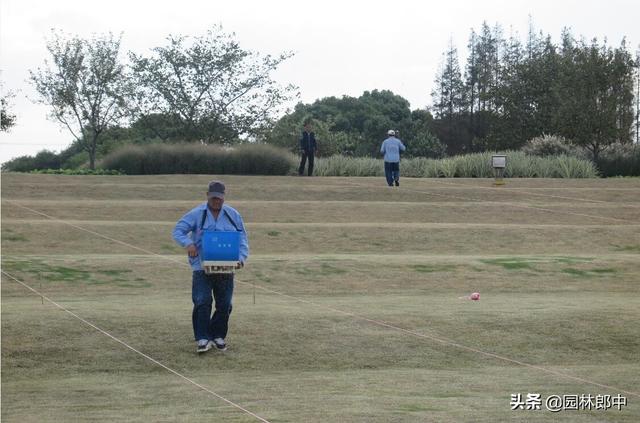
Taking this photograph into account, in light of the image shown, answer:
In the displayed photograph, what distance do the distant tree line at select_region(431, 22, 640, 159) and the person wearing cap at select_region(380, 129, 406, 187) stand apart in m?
16.5

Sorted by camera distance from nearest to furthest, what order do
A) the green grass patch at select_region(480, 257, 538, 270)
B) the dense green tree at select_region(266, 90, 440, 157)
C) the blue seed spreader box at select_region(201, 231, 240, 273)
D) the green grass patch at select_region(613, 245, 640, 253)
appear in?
the blue seed spreader box at select_region(201, 231, 240, 273), the green grass patch at select_region(480, 257, 538, 270), the green grass patch at select_region(613, 245, 640, 253), the dense green tree at select_region(266, 90, 440, 157)

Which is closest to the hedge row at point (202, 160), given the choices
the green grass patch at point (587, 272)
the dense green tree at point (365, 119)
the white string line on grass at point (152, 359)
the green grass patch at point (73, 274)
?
the green grass patch at point (73, 274)

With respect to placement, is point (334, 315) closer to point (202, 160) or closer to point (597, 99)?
point (202, 160)

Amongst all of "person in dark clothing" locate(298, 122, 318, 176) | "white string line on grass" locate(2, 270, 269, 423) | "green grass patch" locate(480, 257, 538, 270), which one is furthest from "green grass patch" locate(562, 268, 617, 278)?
"person in dark clothing" locate(298, 122, 318, 176)

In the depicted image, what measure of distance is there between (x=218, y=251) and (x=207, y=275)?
0.43 meters

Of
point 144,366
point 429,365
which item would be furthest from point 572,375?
point 144,366

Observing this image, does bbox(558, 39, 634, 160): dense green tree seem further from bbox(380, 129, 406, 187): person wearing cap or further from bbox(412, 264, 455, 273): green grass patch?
bbox(412, 264, 455, 273): green grass patch

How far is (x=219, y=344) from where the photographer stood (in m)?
13.8

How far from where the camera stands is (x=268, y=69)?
2088 inches

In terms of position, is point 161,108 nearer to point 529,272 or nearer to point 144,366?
point 529,272

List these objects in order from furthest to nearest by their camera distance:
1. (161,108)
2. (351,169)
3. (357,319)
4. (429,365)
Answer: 1. (161,108)
2. (351,169)
3. (357,319)
4. (429,365)

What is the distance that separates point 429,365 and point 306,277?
7.55m

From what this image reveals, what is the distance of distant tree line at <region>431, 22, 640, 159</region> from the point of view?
2044 inches

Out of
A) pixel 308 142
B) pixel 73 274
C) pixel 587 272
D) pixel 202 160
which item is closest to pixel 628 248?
pixel 587 272
